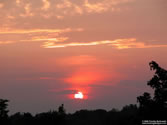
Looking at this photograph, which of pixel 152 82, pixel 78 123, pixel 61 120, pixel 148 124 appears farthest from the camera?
pixel 78 123

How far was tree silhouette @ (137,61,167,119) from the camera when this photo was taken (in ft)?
131

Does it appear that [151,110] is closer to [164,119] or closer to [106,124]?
[164,119]

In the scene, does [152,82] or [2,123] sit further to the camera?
[2,123]

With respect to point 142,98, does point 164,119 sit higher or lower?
lower

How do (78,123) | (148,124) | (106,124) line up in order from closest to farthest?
(148,124) → (106,124) → (78,123)

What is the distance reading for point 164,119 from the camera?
38.9 metres

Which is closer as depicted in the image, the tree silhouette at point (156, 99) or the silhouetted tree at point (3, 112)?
the tree silhouette at point (156, 99)

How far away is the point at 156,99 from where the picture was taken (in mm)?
40469

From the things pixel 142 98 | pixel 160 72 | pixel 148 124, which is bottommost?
pixel 148 124

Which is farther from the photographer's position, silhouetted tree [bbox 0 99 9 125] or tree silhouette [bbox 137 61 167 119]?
silhouetted tree [bbox 0 99 9 125]

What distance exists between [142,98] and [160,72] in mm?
3594

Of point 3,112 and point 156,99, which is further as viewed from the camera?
point 3,112

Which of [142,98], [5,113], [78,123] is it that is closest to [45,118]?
[5,113]

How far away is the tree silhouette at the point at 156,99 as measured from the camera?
131 feet
